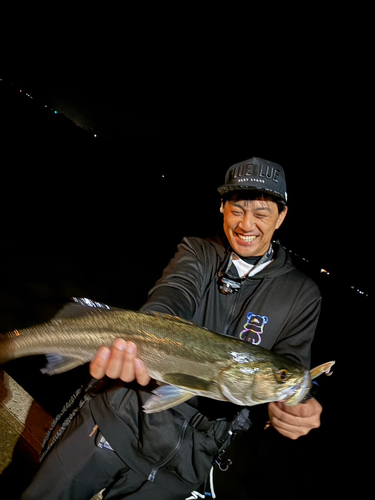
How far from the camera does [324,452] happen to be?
252 inches

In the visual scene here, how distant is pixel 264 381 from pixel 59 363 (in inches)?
53.5

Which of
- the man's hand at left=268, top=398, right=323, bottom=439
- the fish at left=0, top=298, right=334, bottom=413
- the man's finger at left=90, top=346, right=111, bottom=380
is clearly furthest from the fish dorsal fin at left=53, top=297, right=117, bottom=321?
the man's hand at left=268, top=398, right=323, bottom=439

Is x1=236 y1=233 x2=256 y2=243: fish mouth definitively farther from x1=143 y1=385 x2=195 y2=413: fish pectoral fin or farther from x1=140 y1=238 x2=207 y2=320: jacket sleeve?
x1=143 y1=385 x2=195 y2=413: fish pectoral fin

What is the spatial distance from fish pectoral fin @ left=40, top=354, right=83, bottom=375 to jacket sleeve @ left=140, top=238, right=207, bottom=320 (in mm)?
584

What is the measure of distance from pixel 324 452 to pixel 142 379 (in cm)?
697

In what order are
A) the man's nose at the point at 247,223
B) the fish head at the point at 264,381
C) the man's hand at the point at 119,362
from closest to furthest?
1. the fish head at the point at 264,381
2. the man's hand at the point at 119,362
3. the man's nose at the point at 247,223

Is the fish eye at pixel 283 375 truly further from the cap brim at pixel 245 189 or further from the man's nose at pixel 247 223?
the cap brim at pixel 245 189

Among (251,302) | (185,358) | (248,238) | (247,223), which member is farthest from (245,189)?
(185,358)

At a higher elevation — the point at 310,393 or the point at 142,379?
the point at 310,393

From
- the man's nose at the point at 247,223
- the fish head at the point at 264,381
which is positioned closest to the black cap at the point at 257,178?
the man's nose at the point at 247,223

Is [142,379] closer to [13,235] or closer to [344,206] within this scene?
[13,235]

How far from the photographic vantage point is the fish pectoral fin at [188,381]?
1.58m

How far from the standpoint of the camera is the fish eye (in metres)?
1.56

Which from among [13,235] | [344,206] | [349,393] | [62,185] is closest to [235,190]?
[13,235]
